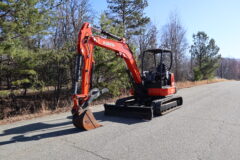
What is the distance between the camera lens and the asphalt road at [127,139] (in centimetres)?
Result: 364

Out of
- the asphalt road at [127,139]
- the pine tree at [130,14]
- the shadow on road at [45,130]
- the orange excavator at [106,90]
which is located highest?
the pine tree at [130,14]

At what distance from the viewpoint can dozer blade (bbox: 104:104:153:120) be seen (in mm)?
6300

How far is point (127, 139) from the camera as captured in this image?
4.48 meters

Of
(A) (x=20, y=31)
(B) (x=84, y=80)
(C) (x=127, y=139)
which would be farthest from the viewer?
(A) (x=20, y=31)

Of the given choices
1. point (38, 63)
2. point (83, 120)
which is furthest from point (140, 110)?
point (38, 63)

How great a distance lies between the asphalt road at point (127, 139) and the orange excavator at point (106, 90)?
0.42 m

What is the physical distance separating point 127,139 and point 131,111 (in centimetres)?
222

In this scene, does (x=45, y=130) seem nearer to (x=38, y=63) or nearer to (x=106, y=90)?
(x=106, y=90)

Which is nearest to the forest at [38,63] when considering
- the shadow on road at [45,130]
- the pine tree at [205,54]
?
the shadow on road at [45,130]

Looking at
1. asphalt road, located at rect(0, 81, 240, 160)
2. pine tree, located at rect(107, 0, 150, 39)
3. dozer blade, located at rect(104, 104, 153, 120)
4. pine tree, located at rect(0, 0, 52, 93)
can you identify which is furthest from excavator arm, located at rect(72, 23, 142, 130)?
pine tree, located at rect(107, 0, 150, 39)

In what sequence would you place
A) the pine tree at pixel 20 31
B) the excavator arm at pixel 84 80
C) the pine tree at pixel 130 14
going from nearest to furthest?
the excavator arm at pixel 84 80 < the pine tree at pixel 20 31 < the pine tree at pixel 130 14

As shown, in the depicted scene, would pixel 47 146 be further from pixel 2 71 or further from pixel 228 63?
pixel 228 63

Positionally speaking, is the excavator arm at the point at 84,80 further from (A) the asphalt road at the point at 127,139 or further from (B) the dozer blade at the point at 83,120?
(A) the asphalt road at the point at 127,139

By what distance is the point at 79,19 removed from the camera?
18.5 metres
